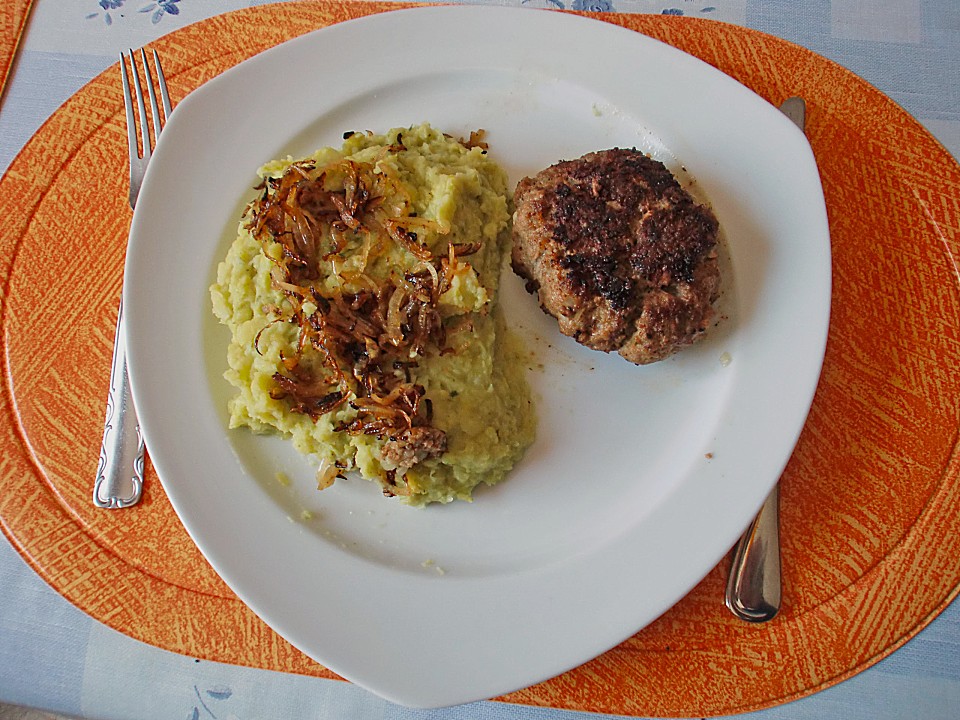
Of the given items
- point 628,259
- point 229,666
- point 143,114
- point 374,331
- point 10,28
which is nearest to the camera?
point 374,331

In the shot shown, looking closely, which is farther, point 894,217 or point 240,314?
point 894,217

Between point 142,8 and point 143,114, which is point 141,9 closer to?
point 142,8

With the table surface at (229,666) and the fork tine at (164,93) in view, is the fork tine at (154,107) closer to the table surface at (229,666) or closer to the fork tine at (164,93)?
the fork tine at (164,93)

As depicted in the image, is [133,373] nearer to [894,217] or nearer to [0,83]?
[0,83]

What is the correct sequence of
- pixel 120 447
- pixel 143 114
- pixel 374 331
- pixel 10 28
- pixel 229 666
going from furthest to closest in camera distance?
1. pixel 10 28
2. pixel 143 114
3. pixel 120 447
4. pixel 229 666
5. pixel 374 331

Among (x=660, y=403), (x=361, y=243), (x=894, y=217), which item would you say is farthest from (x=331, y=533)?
(x=894, y=217)

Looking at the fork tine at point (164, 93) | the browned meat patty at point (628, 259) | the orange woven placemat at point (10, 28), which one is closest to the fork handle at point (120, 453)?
the fork tine at point (164, 93)

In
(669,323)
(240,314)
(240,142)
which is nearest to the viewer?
(669,323)

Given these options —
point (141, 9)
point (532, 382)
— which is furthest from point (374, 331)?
point (141, 9)
